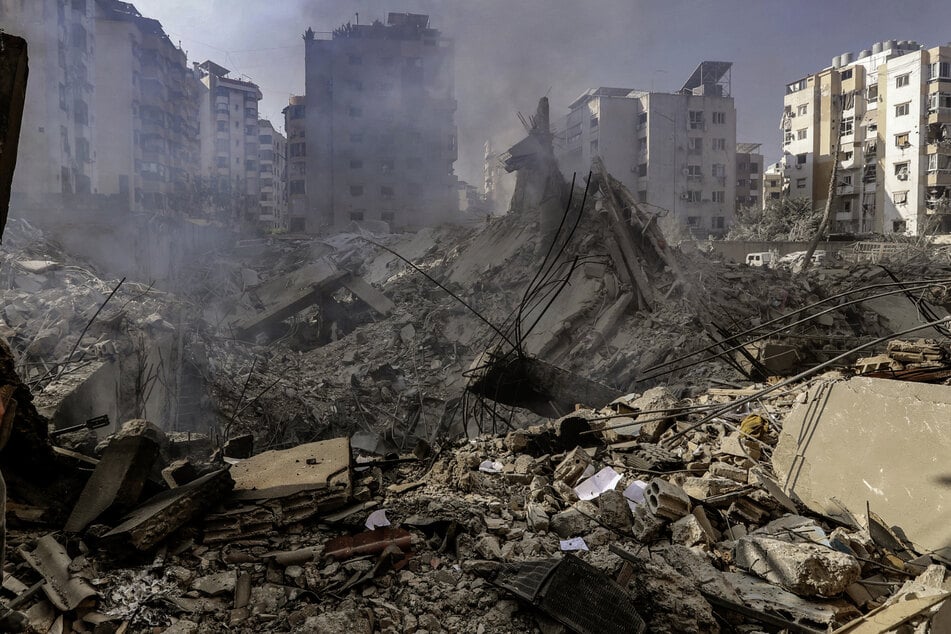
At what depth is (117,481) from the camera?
3.05 metres

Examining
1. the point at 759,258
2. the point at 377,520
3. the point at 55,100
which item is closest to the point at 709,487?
the point at 377,520

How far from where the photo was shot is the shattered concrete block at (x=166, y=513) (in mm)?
2711

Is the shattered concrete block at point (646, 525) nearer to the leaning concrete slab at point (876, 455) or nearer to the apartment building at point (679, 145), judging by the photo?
the leaning concrete slab at point (876, 455)

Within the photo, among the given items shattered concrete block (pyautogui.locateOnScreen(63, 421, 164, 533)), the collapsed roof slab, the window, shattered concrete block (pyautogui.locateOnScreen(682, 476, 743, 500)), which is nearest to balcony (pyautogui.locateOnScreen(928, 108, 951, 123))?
the window

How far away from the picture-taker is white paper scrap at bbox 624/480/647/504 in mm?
3517

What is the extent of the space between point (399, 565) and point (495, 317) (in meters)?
8.71

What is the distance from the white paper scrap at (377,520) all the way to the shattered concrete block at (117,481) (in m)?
1.30

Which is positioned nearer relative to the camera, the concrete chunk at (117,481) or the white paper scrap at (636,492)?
the concrete chunk at (117,481)

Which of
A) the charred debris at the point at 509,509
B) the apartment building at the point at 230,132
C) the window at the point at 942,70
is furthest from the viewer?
the apartment building at the point at 230,132

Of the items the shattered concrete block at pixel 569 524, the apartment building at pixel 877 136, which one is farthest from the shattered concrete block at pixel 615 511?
the apartment building at pixel 877 136

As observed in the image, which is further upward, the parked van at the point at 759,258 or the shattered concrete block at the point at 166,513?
the parked van at the point at 759,258

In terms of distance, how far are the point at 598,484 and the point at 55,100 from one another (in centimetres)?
3061

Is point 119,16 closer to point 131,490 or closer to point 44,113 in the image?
point 44,113

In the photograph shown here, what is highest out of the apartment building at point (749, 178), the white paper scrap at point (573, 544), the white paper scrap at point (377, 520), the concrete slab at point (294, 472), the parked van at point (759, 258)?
the apartment building at point (749, 178)
